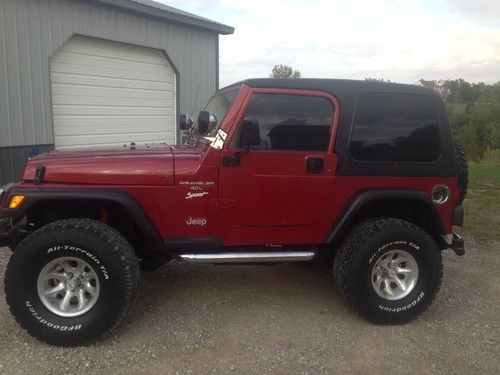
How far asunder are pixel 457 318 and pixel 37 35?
7.44m

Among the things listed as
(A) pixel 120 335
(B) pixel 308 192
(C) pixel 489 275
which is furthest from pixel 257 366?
(C) pixel 489 275

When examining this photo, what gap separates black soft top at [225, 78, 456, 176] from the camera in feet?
11.9

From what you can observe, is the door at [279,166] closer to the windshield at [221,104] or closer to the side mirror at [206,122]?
the windshield at [221,104]

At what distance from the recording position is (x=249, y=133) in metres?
3.47

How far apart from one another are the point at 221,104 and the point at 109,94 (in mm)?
5605

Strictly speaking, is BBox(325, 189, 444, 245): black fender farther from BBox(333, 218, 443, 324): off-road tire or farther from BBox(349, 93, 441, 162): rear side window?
BBox(349, 93, 441, 162): rear side window

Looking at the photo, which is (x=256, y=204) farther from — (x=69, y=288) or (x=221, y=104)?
(x=69, y=288)

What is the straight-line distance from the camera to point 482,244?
596cm

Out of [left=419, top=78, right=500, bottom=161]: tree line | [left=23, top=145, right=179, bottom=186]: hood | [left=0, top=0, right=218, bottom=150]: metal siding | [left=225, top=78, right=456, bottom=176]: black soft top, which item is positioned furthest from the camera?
[left=419, top=78, right=500, bottom=161]: tree line

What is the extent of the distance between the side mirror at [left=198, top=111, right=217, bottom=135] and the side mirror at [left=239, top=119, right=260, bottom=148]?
484mm

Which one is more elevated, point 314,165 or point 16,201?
point 314,165

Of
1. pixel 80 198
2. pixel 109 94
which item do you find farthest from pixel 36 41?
pixel 80 198

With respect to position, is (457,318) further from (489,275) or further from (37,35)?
(37,35)

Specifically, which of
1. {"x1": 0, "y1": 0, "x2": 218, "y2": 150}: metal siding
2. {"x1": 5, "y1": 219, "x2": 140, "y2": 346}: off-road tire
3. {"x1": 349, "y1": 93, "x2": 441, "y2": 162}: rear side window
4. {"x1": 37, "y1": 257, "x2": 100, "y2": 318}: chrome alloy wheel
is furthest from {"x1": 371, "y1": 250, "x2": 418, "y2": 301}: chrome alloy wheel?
{"x1": 0, "y1": 0, "x2": 218, "y2": 150}: metal siding
